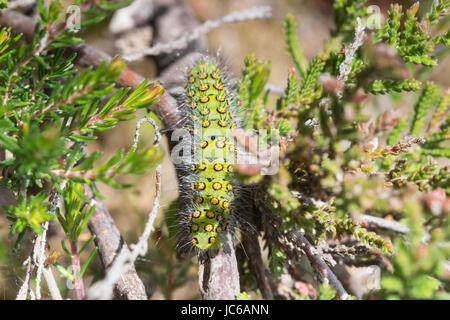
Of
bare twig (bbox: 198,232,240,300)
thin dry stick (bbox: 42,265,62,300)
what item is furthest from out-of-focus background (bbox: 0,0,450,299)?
bare twig (bbox: 198,232,240,300)

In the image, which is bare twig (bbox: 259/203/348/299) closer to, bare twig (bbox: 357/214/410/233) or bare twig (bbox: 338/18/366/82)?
bare twig (bbox: 357/214/410/233)

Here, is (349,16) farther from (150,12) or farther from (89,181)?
(150,12)

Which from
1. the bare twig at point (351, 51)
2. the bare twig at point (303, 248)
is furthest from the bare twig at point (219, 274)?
the bare twig at point (351, 51)

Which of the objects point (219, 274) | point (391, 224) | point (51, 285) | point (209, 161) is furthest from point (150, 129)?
point (391, 224)

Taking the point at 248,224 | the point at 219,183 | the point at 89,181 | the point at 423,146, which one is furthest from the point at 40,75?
the point at 423,146

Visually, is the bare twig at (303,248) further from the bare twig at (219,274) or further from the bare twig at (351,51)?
the bare twig at (351,51)
